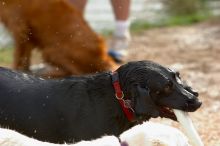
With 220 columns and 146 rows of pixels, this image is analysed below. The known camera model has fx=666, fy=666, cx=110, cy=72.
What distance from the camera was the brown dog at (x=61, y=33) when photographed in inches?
226

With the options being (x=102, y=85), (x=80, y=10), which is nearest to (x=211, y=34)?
(x=80, y=10)

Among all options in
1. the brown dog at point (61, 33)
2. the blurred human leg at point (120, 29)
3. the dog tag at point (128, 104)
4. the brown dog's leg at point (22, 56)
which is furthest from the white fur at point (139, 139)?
the blurred human leg at point (120, 29)

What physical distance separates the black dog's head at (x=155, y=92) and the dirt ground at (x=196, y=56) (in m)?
0.86

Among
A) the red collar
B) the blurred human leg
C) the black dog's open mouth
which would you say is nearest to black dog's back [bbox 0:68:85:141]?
the red collar

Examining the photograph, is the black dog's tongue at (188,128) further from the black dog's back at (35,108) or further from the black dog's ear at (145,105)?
the black dog's back at (35,108)

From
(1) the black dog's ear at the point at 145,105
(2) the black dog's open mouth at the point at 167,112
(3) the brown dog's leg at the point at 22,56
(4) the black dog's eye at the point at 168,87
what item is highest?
(4) the black dog's eye at the point at 168,87

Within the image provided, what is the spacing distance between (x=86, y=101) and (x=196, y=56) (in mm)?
4240

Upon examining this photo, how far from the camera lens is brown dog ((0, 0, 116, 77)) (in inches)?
226

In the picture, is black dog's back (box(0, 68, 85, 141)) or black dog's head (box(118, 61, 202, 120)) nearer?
black dog's head (box(118, 61, 202, 120))

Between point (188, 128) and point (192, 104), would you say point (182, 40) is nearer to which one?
point (192, 104)

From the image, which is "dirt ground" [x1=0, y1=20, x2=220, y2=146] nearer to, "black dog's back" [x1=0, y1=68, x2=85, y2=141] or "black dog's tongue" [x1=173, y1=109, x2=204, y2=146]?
"black dog's tongue" [x1=173, y1=109, x2=204, y2=146]

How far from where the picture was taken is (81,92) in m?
4.10

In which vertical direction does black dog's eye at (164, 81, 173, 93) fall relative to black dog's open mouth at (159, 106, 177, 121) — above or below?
above

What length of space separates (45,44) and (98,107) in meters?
1.87
